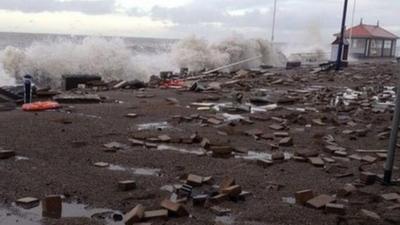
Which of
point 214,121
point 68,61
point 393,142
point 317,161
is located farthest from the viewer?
point 68,61

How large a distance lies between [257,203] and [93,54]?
26827mm

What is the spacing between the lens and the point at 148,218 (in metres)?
5.43

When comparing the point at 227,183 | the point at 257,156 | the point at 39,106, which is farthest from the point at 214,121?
the point at 227,183

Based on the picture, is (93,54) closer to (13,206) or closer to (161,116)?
(161,116)

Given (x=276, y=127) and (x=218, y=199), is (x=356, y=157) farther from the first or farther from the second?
(x=218, y=199)

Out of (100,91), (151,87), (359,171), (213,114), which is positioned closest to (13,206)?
(359,171)

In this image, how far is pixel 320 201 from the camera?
6.10 m

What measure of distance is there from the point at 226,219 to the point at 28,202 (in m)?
2.23

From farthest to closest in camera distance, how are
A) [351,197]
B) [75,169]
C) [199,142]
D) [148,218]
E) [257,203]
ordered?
[199,142], [75,169], [351,197], [257,203], [148,218]

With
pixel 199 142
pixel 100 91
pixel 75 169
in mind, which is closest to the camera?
pixel 75 169

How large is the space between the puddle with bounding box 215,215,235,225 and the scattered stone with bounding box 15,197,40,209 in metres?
2.05

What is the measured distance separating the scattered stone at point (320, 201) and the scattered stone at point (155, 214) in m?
1.76

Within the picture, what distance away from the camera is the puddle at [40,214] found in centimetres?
532

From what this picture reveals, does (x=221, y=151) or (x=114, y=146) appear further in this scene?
(x=114, y=146)
